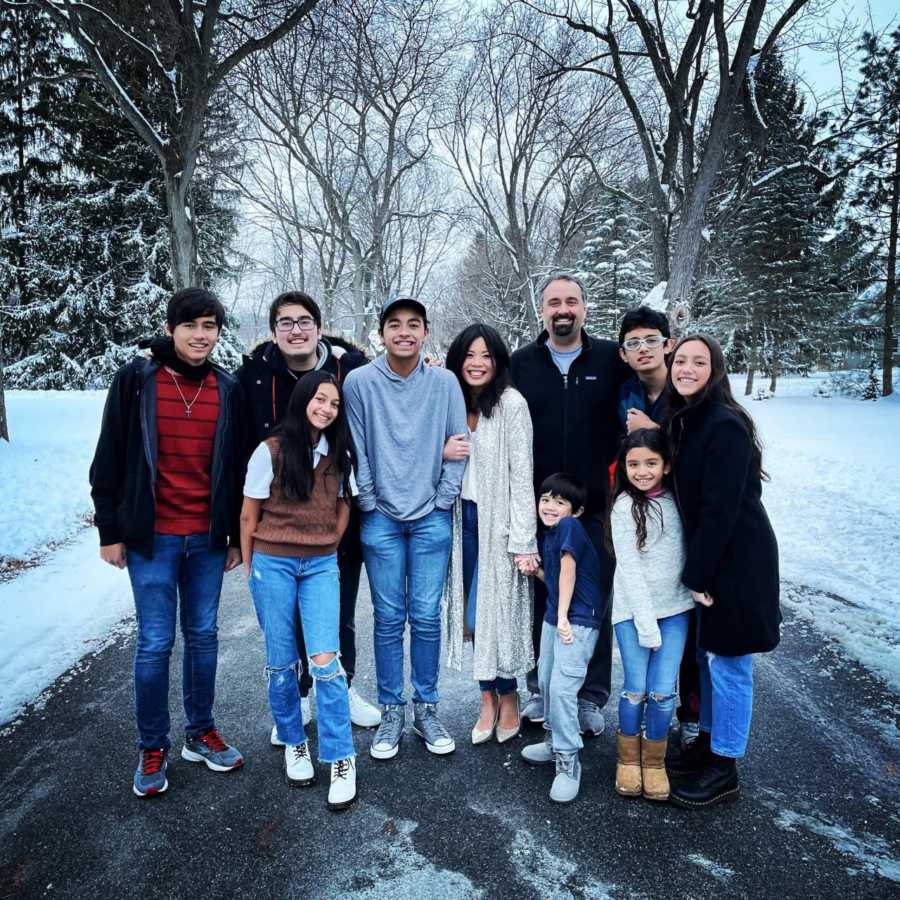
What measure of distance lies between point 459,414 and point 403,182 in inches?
801

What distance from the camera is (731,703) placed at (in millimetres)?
2629

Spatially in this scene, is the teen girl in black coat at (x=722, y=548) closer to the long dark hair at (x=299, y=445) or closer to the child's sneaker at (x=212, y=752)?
the long dark hair at (x=299, y=445)

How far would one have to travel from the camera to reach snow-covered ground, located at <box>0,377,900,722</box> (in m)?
4.14

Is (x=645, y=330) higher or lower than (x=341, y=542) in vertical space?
higher

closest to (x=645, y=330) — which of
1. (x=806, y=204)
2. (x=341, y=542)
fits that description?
(x=341, y=542)

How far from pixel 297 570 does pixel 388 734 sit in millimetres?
1059

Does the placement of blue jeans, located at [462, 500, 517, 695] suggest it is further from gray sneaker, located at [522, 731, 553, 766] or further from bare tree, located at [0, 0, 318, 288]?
bare tree, located at [0, 0, 318, 288]

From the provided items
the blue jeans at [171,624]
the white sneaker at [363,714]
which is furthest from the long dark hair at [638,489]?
the blue jeans at [171,624]

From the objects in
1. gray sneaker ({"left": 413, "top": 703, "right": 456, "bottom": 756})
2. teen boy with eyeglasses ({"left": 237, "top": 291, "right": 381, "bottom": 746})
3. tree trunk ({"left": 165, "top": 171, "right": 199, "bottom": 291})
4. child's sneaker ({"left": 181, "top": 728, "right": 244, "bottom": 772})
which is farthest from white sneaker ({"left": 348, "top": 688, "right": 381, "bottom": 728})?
tree trunk ({"left": 165, "top": 171, "right": 199, "bottom": 291})

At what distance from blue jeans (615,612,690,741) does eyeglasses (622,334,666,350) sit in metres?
1.39

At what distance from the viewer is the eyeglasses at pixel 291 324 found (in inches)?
119

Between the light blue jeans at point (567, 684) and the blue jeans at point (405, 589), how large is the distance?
68 cm

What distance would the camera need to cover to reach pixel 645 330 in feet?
10.1

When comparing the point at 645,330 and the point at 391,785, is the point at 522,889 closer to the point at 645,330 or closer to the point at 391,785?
the point at 391,785
